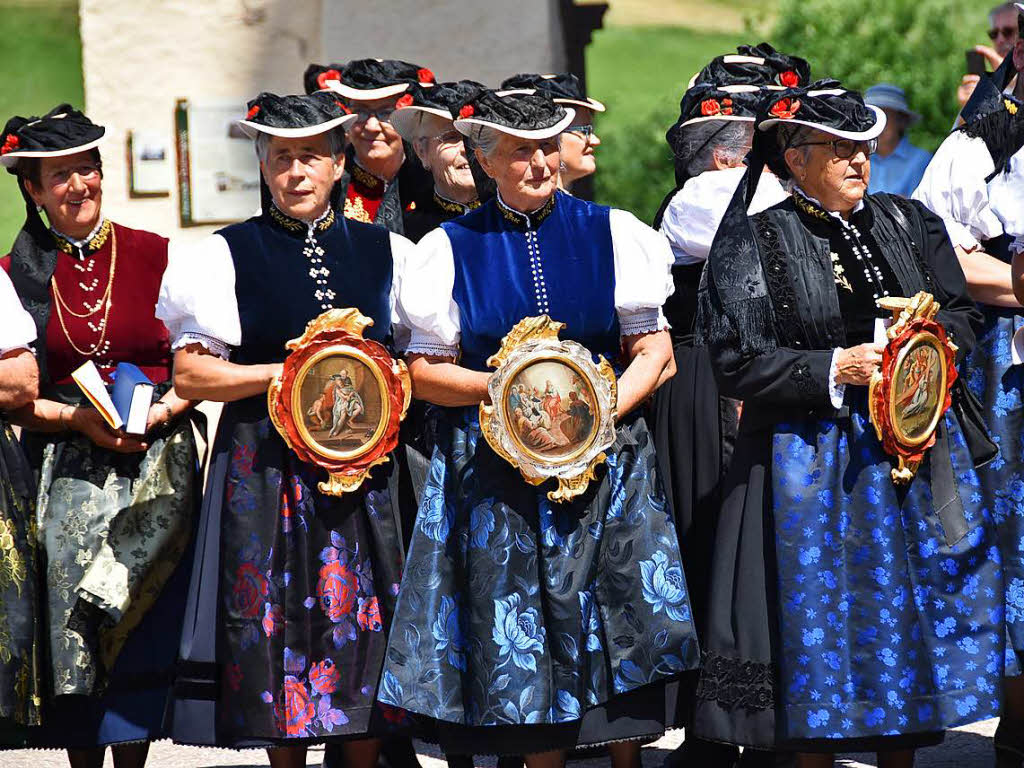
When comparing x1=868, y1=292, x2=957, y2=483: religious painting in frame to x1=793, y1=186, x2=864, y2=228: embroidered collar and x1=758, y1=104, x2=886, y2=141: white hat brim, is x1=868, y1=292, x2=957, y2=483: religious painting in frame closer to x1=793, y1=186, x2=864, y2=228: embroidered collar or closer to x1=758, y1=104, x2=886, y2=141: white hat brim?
x1=793, y1=186, x2=864, y2=228: embroidered collar

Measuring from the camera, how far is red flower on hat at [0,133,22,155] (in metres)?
5.48

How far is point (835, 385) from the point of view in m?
4.71

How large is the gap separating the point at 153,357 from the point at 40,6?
251 inches

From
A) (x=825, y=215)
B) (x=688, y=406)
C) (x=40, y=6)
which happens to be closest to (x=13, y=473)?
(x=688, y=406)

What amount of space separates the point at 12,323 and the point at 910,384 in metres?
2.53

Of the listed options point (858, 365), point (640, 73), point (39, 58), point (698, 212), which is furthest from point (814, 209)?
point (640, 73)

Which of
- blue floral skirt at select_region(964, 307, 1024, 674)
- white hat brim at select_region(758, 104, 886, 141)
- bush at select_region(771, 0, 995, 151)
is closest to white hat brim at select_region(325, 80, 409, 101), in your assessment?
white hat brim at select_region(758, 104, 886, 141)

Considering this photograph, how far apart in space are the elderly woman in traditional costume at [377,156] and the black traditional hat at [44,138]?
104 cm

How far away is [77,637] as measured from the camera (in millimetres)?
5344

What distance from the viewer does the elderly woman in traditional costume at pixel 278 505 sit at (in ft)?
16.3

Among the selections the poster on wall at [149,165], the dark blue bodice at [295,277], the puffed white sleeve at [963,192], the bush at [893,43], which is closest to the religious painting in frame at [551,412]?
the dark blue bodice at [295,277]

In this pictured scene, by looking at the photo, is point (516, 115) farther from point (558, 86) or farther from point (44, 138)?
point (44, 138)

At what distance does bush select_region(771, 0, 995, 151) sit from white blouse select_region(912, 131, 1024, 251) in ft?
40.2

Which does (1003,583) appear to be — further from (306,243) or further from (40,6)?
(40,6)
